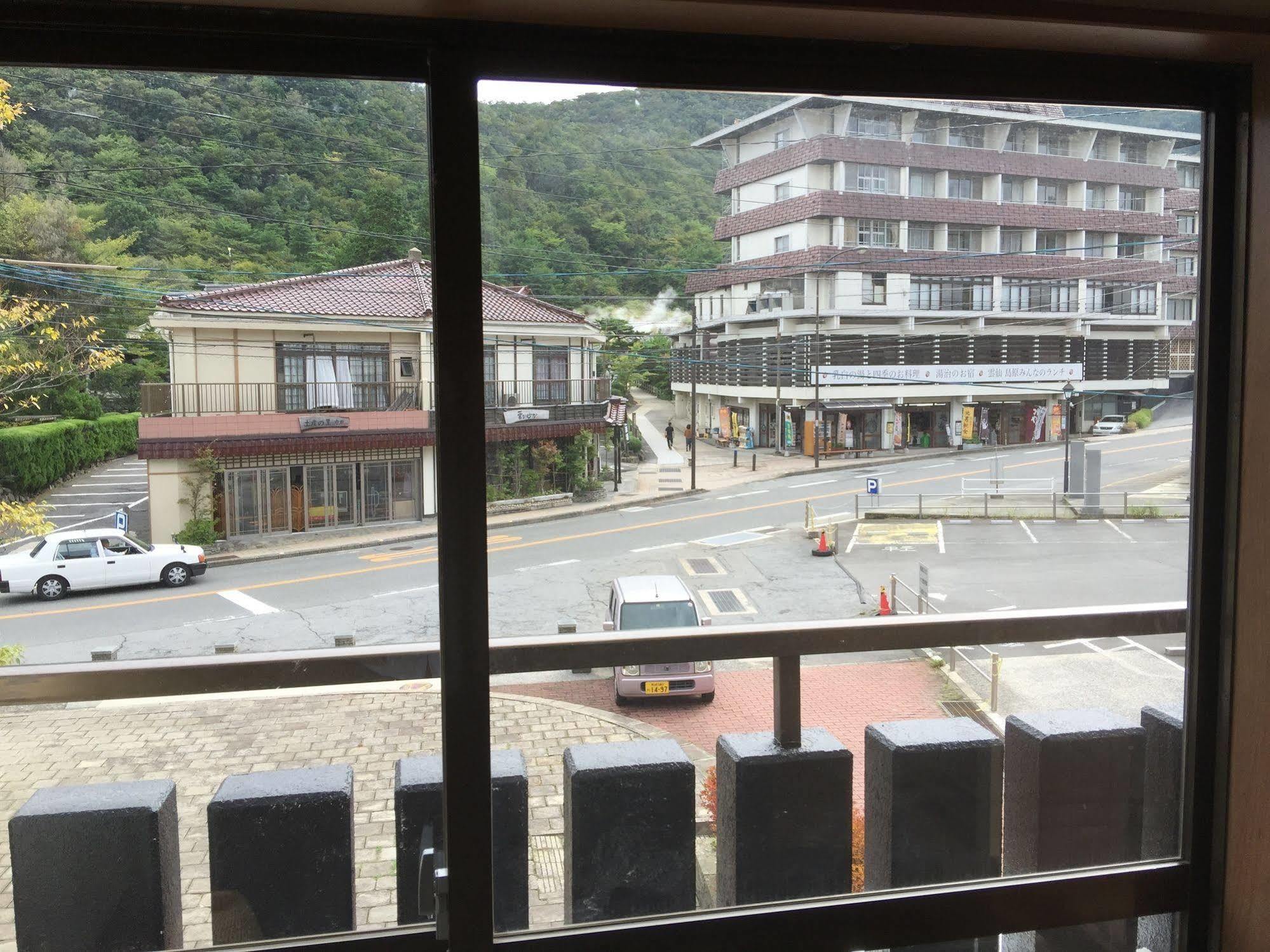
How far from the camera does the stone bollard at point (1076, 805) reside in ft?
5.69

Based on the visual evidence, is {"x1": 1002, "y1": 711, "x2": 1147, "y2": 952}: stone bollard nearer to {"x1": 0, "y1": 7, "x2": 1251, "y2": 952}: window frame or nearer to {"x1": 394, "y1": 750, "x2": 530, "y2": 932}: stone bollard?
{"x1": 0, "y1": 7, "x2": 1251, "y2": 952}: window frame

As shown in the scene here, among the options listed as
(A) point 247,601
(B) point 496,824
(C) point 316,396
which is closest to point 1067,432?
(B) point 496,824

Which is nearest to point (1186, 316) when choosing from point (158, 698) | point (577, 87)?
point (577, 87)

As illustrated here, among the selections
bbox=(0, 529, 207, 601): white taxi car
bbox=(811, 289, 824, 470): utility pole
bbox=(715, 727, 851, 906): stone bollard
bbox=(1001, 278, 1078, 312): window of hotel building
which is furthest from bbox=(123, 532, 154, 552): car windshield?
bbox=(1001, 278, 1078, 312): window of hotel building

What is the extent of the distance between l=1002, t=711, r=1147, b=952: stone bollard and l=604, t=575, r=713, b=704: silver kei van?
672mm

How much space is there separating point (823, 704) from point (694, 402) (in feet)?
2.02

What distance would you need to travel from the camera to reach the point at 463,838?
4.45 feet

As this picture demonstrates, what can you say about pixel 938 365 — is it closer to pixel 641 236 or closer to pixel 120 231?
pixel 641 236

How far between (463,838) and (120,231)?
101 cm

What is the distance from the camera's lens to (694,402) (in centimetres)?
174

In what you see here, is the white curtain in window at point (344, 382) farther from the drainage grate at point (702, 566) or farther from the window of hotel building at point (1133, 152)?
the window of hotel building at point (1133, 152)

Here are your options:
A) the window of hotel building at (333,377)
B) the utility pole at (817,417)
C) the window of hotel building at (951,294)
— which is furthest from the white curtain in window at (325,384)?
the window of hotel building at (951,294)

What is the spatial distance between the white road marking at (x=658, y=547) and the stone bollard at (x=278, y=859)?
64 cm

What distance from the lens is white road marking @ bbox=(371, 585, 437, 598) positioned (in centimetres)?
145
